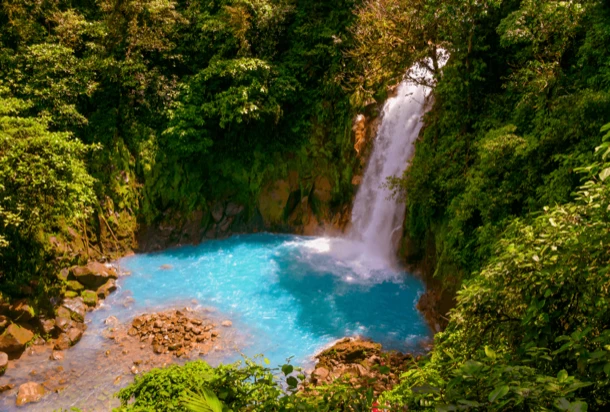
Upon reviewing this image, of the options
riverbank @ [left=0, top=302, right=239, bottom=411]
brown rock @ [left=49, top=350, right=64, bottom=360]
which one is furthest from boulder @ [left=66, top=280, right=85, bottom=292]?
brown rock @ [left=49, top=350, right=64, bottom=360]

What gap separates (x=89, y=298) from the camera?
436 inches

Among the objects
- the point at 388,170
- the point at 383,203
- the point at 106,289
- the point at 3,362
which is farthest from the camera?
the point at 383,203

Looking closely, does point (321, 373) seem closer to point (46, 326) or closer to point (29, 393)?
point (29, 393)

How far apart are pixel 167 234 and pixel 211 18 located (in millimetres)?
8642

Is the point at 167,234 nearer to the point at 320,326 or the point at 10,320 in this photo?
the point at 10,320

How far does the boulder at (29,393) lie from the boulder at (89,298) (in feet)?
10.1

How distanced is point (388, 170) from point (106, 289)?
9857mm

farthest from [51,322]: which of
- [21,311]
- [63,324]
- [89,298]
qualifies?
[89,298]

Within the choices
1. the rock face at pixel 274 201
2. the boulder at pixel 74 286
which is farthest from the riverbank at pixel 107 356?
the rock face at pixel 274 201

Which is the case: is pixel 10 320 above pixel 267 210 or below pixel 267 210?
below

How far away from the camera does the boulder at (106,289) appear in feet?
37.8

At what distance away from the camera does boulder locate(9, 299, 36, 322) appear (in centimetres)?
944

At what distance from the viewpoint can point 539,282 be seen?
3.22m

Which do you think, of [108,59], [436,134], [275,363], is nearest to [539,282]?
[275,363]
